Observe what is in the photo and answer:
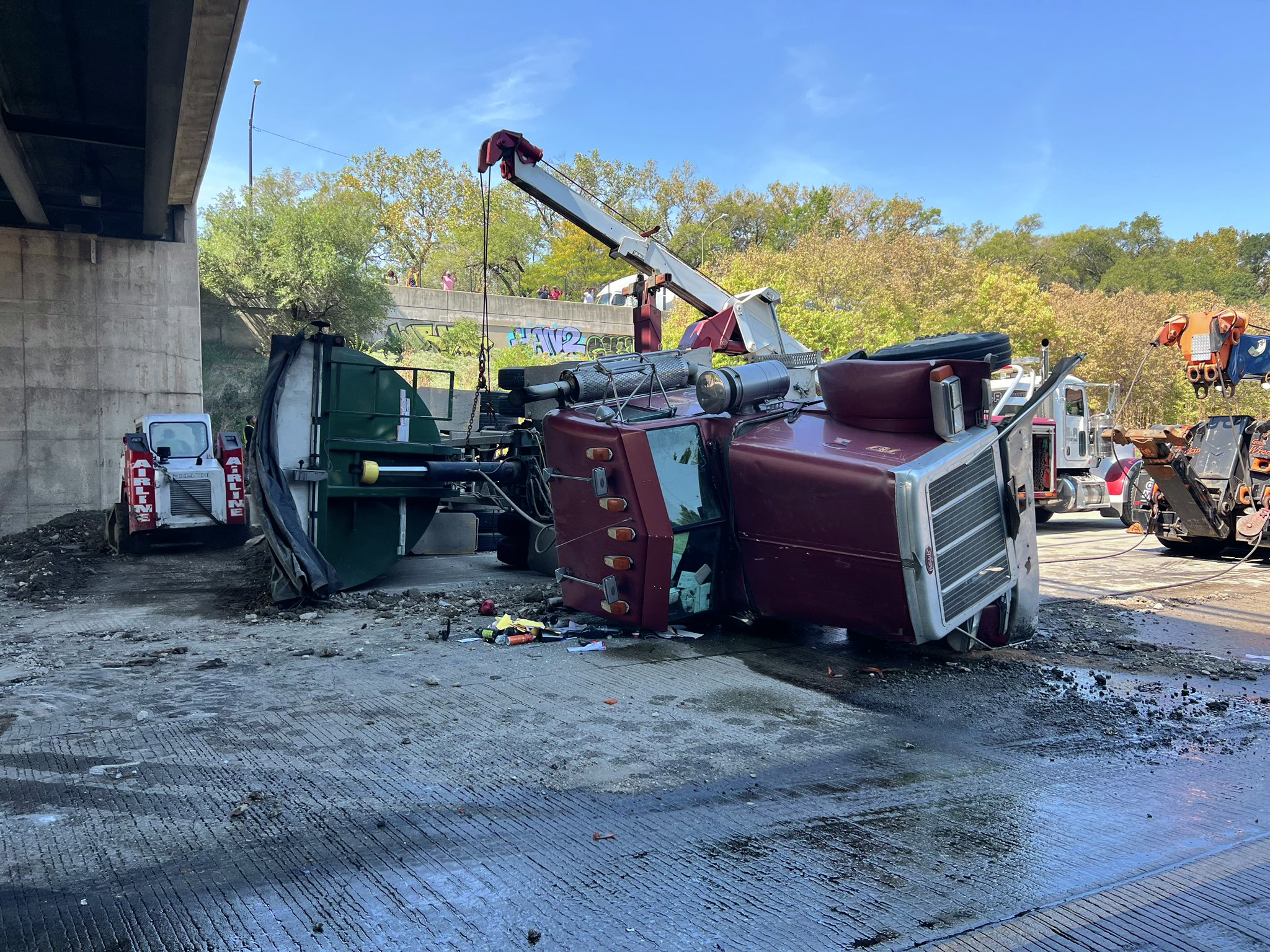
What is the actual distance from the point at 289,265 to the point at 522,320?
34.0ft

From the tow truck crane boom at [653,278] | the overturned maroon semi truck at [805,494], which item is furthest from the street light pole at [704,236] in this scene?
the overturned maroon semi truck at [805,494]

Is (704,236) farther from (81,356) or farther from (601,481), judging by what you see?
(601,481)

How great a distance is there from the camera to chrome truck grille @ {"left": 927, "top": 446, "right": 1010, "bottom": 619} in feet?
18.3

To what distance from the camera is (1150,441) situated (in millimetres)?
12977

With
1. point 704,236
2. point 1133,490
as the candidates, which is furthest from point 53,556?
point 704,236

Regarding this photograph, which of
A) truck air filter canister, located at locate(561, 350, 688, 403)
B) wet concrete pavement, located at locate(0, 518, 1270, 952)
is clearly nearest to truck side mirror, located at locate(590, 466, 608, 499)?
truck air filter canister, located at locate(561, 350, 688, 403)

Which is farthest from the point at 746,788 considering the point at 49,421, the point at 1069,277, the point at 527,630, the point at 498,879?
the point at 1069,277

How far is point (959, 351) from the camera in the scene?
6.19 meters

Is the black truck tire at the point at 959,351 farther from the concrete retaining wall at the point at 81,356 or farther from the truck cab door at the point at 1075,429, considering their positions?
the concrete retaining wall at the point at 81,356

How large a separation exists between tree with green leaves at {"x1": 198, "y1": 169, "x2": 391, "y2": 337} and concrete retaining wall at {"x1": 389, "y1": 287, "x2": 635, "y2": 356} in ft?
12.3

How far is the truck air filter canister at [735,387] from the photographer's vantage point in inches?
263

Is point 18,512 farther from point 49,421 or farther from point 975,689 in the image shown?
point 975,689

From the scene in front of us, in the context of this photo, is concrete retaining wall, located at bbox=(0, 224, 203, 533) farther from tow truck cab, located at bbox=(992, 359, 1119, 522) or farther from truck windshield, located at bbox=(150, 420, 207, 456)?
tow truck cab, located at bbox=(992, 359, 1119, 522)

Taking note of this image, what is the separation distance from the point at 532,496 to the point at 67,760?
239 inches
